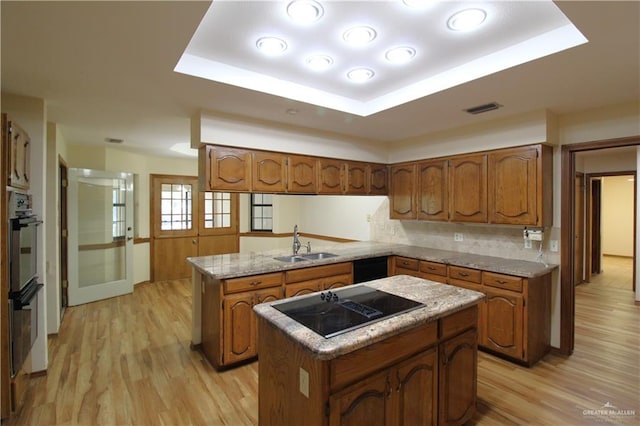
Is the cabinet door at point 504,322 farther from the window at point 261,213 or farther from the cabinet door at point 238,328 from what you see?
the window at point 261,213

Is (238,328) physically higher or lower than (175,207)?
lower

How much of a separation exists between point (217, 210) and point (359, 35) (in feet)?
17.4

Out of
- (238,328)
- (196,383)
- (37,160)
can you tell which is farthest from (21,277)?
(238,328)

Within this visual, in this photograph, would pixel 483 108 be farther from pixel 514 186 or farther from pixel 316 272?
pixel 316 272

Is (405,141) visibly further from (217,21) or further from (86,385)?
(86,385)

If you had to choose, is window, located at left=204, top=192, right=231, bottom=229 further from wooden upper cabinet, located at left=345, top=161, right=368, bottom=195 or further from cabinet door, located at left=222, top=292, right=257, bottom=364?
cabinet door, located at left=222, top=292, right=257, bottom=364

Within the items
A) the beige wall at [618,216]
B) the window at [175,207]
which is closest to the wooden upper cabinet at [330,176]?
the window at [175,207]

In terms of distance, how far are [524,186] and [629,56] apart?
1367 millimetres

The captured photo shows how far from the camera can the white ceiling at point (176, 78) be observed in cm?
152

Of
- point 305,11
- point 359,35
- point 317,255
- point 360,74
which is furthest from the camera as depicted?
point 317,255

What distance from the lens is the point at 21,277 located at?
7.32 feet

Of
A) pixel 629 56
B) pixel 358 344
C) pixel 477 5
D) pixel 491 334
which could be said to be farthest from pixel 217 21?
pixel 491 334

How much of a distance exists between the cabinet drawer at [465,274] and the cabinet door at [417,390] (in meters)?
1.60

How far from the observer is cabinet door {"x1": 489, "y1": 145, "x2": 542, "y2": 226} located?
3.05 m
